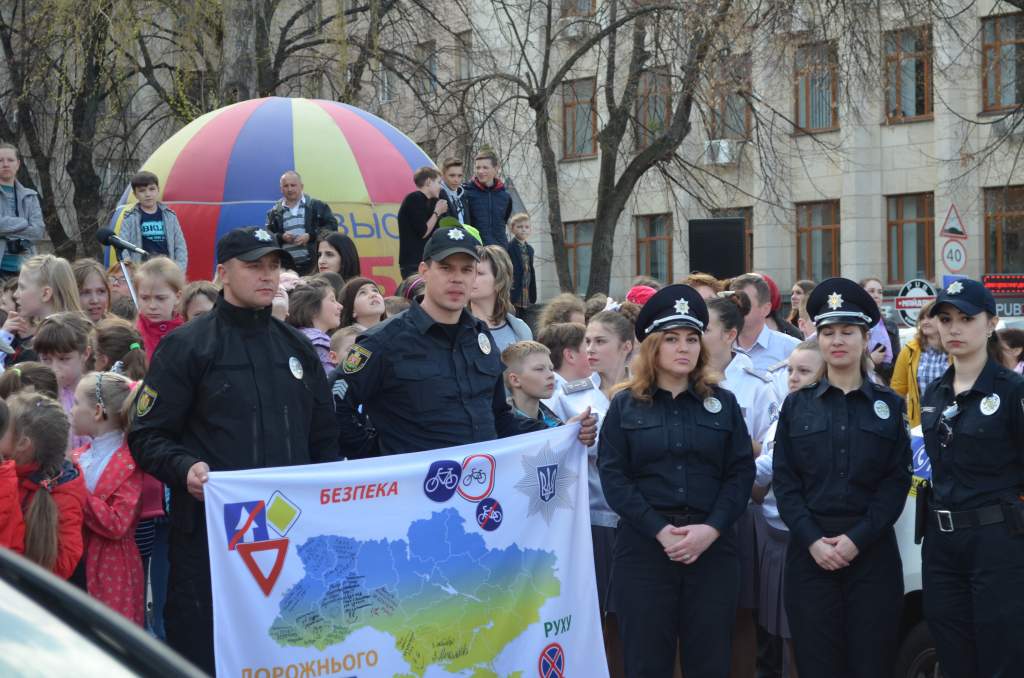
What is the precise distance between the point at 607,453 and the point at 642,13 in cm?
1506

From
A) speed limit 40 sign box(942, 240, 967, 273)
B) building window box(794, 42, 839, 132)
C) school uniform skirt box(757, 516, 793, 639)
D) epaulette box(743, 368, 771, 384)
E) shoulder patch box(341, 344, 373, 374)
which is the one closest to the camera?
shoulder patch box(341, 344, 373, 374)

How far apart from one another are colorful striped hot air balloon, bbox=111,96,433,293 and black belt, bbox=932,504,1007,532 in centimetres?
889

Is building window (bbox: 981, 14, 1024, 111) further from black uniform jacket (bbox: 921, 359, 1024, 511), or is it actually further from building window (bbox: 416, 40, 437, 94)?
black uniform jacket (bbox: 921, 359, 1024, 511)

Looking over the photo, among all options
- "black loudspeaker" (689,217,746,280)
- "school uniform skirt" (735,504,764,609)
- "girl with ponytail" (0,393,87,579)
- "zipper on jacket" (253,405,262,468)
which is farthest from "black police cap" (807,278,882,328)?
"black loudspeaker" (689,217,746,280)

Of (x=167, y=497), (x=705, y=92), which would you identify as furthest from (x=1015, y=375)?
(x=705, y=92)

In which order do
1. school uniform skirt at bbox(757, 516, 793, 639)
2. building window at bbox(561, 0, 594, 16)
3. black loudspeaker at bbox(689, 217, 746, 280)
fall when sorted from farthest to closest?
building window at bbox(561, 0, 594, 16) < black loudspeaker at bbox(689, 217, 746, 280) < school uniform skirt at bbox(757, 516, 793, 639)

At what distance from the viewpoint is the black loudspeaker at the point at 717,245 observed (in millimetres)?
13023

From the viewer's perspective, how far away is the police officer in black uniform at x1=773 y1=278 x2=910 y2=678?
5645 mm

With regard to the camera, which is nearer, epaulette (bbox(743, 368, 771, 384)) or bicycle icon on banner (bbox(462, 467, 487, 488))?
bicycle icon on banner (bbox(462, 467, 487, 488))

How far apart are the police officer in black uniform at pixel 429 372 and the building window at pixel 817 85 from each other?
42.8 feet

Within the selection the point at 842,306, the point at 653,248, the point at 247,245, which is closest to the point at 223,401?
the point at 247,245

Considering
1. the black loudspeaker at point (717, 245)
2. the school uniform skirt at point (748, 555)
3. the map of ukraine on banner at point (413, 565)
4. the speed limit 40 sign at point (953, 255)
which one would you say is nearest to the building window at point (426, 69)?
the speed limit 40 sign at point (953, 255)

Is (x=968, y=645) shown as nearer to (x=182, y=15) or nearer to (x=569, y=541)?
(x=569, y=541)

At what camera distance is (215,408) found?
4.90 m
